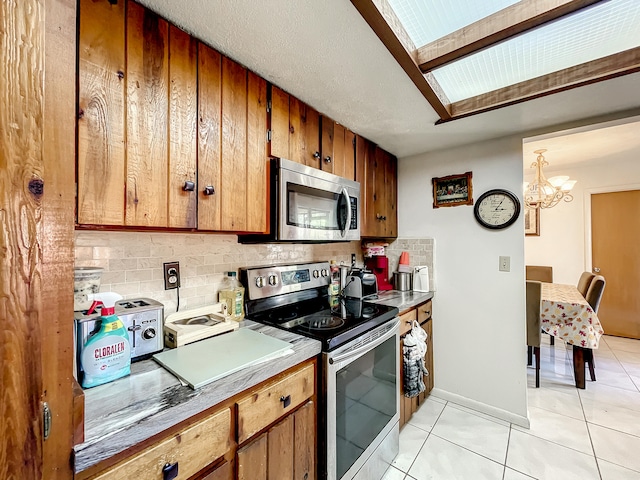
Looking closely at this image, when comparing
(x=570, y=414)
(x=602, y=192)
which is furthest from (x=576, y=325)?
(x=602, y=192)

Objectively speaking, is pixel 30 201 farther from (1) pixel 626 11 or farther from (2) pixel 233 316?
(1) pixel 626 11

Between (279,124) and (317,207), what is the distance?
→ 0.48 metres

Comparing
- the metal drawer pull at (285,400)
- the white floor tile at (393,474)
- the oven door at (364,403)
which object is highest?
the metal drawer pull at (285,400)

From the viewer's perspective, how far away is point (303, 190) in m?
1.50

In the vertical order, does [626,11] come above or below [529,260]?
above

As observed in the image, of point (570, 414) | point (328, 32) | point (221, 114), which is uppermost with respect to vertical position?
point (328, 32)

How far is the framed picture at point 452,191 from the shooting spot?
7.25 ft

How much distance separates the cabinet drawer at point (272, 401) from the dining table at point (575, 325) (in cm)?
244

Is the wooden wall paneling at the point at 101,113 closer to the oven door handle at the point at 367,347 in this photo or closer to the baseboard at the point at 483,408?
the oven door handle at the point at 367,347

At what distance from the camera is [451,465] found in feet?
5.37

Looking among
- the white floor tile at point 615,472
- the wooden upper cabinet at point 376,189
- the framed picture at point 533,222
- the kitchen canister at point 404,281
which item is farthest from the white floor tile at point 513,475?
the framed picture at point 533,222

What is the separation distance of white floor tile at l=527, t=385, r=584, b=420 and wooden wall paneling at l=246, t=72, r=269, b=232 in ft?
8.35

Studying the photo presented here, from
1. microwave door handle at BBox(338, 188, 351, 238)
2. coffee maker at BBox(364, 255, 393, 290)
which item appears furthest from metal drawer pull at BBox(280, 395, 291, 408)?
coffee maker at BBox(364, 255, 393, 290)

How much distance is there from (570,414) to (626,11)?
97.5 inches
